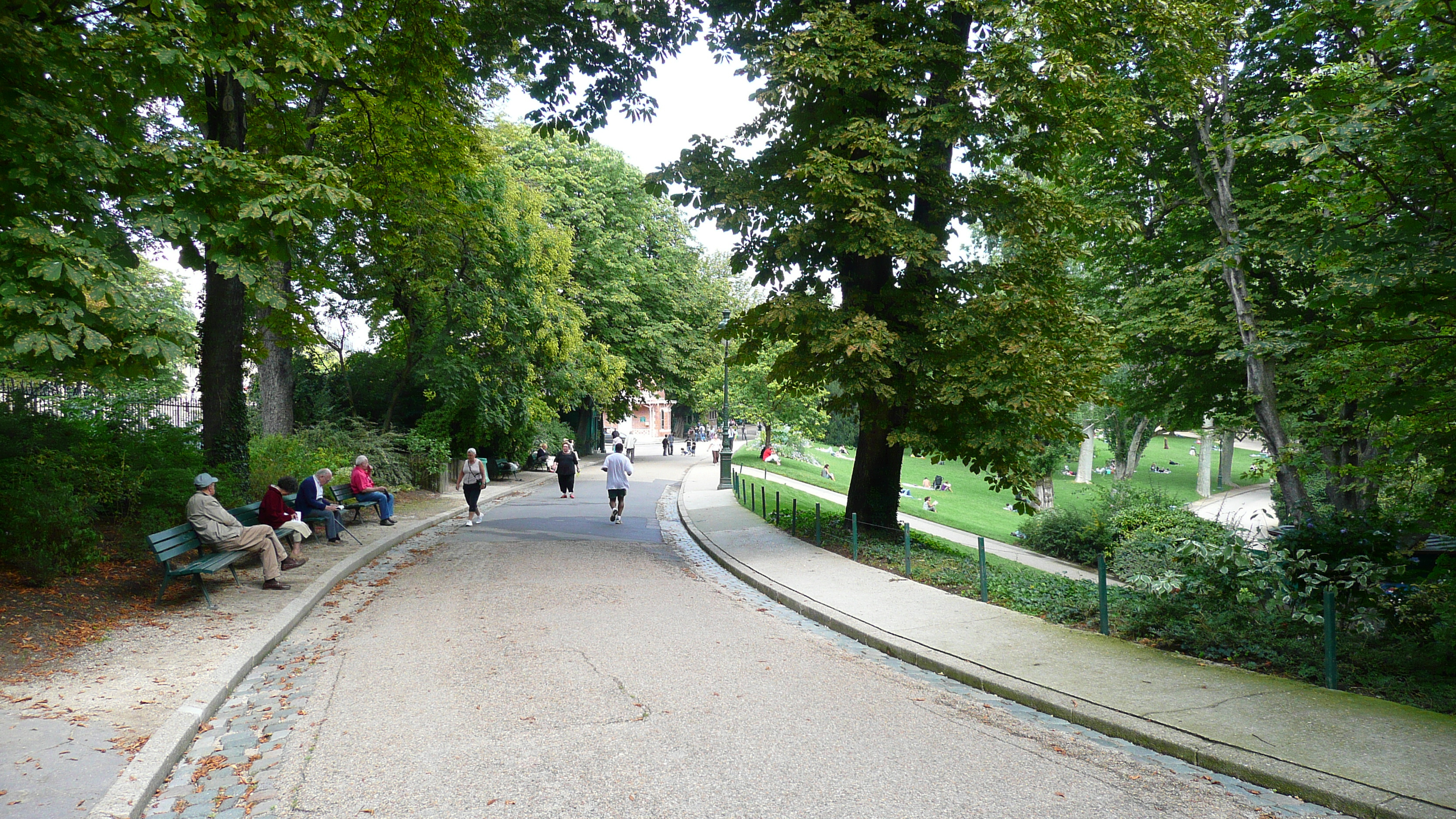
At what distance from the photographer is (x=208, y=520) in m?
8.97

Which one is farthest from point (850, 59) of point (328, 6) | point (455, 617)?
point (455, 617)

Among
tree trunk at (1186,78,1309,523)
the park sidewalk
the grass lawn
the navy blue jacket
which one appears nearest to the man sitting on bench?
the navy blue jacket

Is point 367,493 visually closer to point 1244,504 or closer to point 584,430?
point 584,430

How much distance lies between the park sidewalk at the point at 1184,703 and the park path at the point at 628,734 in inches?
8.0

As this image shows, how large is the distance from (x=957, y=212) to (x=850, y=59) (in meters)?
2.98

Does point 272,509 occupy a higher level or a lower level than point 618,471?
lower

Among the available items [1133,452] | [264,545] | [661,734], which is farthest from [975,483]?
[661,734]

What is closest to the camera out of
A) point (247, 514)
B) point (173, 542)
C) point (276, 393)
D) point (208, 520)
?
point (173, 542)

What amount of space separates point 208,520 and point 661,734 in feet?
21.5

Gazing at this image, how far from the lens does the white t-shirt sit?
18.5 metres

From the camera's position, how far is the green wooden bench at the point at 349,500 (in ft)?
51.0

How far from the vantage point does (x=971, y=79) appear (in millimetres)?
11430

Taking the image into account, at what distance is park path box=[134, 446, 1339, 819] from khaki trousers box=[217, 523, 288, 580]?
1.02 m

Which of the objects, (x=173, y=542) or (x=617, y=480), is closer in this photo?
(x=173, y=542)
